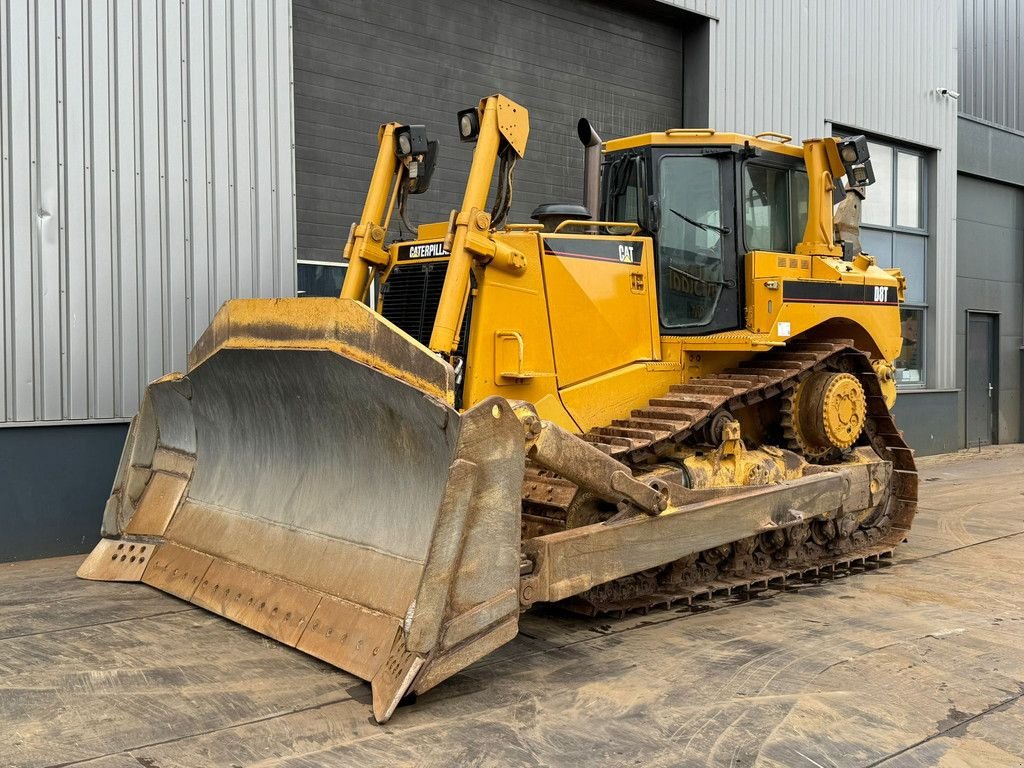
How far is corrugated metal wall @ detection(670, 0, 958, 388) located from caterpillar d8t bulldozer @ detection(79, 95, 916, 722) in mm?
5409

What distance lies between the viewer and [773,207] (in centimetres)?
719

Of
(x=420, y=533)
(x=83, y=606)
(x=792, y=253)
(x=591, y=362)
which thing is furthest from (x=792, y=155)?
(x=83, y=606)

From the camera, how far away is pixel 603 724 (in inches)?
165

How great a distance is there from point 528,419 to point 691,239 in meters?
2.76

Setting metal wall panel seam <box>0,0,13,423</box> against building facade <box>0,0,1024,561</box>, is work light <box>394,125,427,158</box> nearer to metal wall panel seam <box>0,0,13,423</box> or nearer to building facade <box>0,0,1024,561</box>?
building facade <box>0,0,1024,561</box>

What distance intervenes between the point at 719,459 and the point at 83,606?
4.02 meters

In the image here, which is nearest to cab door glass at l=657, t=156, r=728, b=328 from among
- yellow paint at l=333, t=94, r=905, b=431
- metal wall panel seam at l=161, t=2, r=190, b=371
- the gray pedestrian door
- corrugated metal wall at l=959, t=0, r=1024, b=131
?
yellow paint at l=333, t=94, r=905, b=431

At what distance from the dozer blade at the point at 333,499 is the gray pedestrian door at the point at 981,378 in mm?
13999

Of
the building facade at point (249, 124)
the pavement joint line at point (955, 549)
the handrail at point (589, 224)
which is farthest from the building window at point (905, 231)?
the handrail at point (589, 224)

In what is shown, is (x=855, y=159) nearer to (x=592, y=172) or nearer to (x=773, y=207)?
(x=773, y=207)

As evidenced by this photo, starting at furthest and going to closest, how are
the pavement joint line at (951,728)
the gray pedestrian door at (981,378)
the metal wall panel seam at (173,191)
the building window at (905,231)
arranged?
1. the gray pedestrian door at (981,378)
2. the building window at (905,231)
3. the metal wall panel seam at (173,191)
4. the pavement joint line at (951,728)

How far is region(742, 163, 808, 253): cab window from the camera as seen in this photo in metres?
6.96

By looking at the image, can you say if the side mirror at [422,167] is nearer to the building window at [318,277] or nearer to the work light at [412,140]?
the work light at [412,140]

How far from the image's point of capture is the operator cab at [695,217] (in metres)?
6.75
